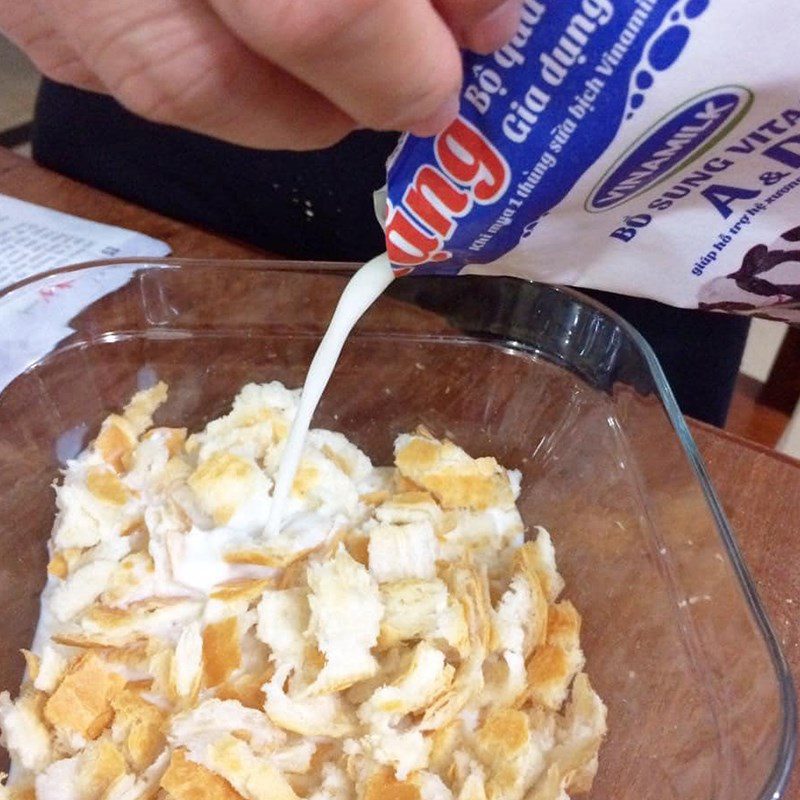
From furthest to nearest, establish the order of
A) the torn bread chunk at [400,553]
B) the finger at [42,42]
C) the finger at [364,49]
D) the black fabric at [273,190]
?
the black fabric at [273,190], the torn bread chunk at [400,553], the finger at [42,42], the finger at [364,49]

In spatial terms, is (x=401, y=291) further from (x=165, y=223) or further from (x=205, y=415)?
(x=165, y=223)

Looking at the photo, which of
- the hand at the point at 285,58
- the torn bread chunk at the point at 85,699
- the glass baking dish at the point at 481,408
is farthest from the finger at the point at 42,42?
the torn bread chunk at the point at 85,699

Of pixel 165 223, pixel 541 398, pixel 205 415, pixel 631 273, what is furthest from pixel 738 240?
pixel 165 223

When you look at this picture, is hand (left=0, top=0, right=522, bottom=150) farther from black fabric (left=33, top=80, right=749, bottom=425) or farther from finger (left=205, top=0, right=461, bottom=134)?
black fabric (left=33, top=80, right=749, bottom=425)

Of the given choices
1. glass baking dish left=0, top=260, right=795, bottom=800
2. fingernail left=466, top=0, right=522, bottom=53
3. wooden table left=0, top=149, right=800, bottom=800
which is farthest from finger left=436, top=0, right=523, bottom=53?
wooden table left=0, top=149, right=800, bottom=800

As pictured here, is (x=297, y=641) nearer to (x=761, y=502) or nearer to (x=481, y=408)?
(x=481, y=408)

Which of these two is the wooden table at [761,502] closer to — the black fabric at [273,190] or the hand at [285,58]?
the black fabric at [273,190]
